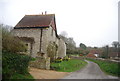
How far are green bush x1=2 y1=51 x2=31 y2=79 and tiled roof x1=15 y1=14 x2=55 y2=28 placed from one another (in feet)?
35.6

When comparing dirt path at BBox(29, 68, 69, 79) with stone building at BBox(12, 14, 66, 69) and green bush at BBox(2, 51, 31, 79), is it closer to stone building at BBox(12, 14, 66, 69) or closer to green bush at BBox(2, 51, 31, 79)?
green bush at BBox(2, 51, 31, 79)

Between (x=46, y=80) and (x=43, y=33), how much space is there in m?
10.4

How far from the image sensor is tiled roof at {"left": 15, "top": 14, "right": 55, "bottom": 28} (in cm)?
1920

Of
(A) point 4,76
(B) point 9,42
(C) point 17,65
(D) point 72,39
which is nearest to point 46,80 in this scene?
(C) point 17,65

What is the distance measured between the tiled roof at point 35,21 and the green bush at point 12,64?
1084 cm

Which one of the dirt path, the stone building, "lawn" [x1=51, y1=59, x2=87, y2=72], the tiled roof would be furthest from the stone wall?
the dirt path

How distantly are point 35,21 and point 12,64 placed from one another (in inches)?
541

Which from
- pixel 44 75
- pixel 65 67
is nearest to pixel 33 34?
pixel 65 67

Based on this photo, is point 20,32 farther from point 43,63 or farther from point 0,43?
point 0,43

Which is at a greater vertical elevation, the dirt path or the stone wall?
the stone wall

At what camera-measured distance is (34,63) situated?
47.4 ft

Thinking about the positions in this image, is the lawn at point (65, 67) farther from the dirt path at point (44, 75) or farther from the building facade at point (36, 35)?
the dirt path at point (44, 75)

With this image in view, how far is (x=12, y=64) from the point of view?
7.60 metres

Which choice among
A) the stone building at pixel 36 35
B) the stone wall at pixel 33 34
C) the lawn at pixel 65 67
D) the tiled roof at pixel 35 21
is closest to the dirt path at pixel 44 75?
the lawn at pixel 65 67
